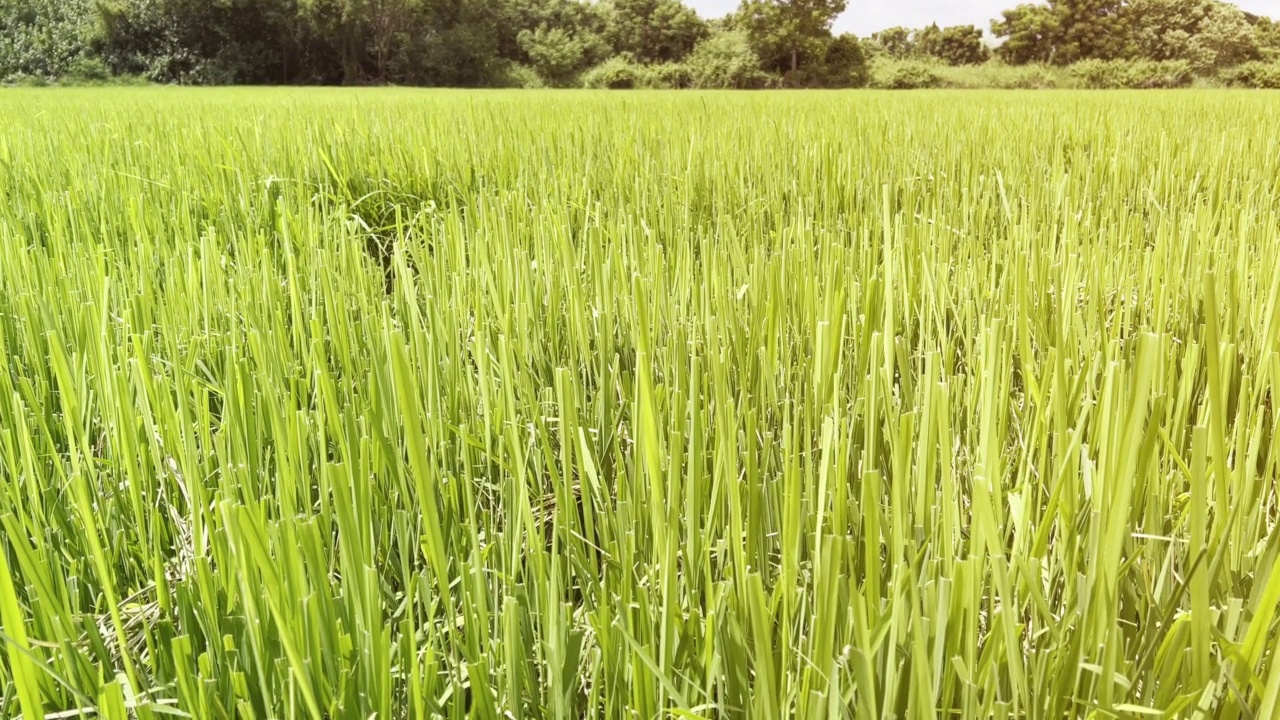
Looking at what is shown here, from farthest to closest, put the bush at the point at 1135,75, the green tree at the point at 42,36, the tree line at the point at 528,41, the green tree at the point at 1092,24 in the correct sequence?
the green tree at the point at 1092,24 < the bush at the point at 1135,75 < the tree line at the point at 528,41 < the green tree at the point at 42,36

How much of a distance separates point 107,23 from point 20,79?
257 cm

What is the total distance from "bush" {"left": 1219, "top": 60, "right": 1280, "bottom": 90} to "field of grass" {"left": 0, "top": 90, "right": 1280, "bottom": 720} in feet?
87.0

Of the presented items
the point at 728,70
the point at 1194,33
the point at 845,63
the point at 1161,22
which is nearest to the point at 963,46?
the point at 1161,22

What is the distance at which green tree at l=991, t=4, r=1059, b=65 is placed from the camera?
29.1 metres

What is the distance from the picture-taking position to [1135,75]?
2230 centimetres

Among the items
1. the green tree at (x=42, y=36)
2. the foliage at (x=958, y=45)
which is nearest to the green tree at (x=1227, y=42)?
the foliage at (x=958, y=45)

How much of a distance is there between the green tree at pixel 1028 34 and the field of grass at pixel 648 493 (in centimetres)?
3276

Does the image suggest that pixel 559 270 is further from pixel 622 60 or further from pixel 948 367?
pixel 622 60

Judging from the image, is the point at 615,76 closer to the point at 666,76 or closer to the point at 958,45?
the point at 666,76

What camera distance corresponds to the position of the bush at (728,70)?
24219 mm

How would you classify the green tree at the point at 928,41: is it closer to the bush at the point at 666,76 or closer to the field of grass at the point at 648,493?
the bush at the point at 666,76

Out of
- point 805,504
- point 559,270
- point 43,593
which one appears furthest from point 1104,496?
point 559,270

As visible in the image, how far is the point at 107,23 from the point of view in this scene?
67.7ft

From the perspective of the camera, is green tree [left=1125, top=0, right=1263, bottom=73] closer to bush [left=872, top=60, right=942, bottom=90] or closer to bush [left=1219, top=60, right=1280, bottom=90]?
bush [left=1219, top=60, right=1280, bottom=90]
